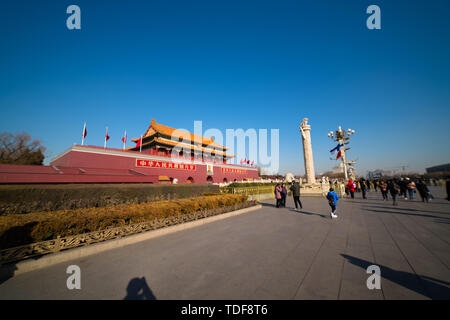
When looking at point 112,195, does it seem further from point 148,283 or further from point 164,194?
point 148,283

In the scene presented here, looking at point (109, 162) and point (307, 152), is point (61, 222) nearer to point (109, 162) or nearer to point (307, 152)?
point (109, 162)

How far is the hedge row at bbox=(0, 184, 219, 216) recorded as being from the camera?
250 inches

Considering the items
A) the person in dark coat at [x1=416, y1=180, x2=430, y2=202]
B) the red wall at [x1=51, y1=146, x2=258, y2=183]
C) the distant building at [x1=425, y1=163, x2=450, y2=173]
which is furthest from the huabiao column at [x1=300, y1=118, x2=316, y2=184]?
the distant building at [x1=425, y1=163, x2=450, y2=173]

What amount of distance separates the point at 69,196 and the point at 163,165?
561 inches

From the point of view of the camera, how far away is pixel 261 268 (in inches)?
115

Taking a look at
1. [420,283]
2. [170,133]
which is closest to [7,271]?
[420,283]

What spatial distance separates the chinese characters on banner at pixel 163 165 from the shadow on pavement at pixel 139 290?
18.7 meters

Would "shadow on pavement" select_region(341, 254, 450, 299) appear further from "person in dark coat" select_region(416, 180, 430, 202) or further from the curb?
"person in dark coat" select_region(416, 180, 430, 202)

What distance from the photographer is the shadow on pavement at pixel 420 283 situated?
218 cm

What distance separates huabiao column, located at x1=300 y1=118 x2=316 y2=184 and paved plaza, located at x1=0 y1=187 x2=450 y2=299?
41.8 ft

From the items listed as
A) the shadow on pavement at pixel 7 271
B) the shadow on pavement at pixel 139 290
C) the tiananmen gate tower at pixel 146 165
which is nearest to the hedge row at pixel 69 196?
the tiananmen gate tower at pixel 146 165

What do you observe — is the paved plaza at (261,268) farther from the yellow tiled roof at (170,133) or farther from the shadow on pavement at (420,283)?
the yellow tiled roof at (170,133)
